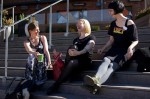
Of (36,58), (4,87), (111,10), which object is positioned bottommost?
(4,87)

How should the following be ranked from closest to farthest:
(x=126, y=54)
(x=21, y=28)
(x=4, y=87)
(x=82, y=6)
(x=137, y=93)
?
(x=137, y=93) < (x=126, y=54) < (x=4, y=87) < (x=21, y=28) < (x=82, y=6)

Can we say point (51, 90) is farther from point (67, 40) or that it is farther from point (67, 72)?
point (67, 40)

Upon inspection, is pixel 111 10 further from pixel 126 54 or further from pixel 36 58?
pixel 36 58

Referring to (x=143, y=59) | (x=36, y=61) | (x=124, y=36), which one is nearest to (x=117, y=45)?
(x=124, y=36)

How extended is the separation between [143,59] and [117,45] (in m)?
0.63

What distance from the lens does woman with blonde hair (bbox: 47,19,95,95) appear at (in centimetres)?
596

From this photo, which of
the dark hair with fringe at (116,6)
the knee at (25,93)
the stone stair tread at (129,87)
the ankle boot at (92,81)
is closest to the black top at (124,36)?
the dark hair with fringe at (116,6)

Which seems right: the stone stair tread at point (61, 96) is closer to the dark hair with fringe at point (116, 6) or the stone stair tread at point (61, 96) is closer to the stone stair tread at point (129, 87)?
the stone stair tread at point (129, 87)

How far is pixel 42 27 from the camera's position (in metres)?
18.8

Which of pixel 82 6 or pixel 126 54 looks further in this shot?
pixel 82 6

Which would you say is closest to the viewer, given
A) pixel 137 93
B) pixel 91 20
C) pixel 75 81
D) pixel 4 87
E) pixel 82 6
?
pixel 137 93

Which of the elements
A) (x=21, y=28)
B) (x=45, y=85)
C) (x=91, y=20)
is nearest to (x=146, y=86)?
(x=45, y=85)

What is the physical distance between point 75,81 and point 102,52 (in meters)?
0.77

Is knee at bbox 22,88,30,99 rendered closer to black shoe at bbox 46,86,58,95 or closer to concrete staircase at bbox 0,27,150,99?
concrete staircase at bbox 0,27,150,99
